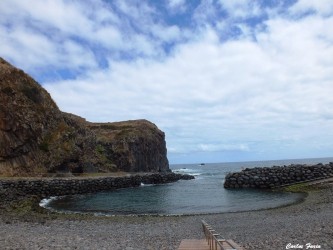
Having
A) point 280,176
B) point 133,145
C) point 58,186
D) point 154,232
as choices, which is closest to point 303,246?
point 154,232

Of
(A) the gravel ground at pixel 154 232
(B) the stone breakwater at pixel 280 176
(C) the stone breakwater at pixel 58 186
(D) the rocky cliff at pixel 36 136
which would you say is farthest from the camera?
(D) the rocky cliff at pixel 36 136

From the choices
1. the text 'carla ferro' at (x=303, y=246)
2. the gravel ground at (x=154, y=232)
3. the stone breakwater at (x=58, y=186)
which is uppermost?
the stone breakwater at (x=58, y=186)

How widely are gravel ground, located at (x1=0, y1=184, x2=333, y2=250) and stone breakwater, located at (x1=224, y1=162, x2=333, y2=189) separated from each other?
961 inches

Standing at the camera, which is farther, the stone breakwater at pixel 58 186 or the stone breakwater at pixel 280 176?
the stone breakwater at pixel 280 176

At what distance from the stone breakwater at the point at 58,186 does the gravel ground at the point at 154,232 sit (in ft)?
62.2

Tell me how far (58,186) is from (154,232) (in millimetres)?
34832

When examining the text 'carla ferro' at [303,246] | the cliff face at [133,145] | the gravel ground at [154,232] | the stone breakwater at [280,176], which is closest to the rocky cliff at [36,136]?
the cliff face at [133,145]

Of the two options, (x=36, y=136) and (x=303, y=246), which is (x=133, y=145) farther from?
(x=303, y=246)

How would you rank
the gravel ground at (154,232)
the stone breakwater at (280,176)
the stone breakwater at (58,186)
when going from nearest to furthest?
1. the gravel ground at (154,232)
2. the stone breakwater at (58,186)
3. the stone breakwater at (280,176)

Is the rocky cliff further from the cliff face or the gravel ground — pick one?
the gravel ground

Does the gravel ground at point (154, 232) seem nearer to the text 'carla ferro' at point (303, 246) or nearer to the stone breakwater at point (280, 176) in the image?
the text 'carla ferro' at point (303, 246)

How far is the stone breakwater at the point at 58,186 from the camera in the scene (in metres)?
43.7

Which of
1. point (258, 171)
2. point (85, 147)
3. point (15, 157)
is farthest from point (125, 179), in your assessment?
point (258, 171)

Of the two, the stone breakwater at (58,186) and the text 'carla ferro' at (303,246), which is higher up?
the stone breakwater at (58,186)
